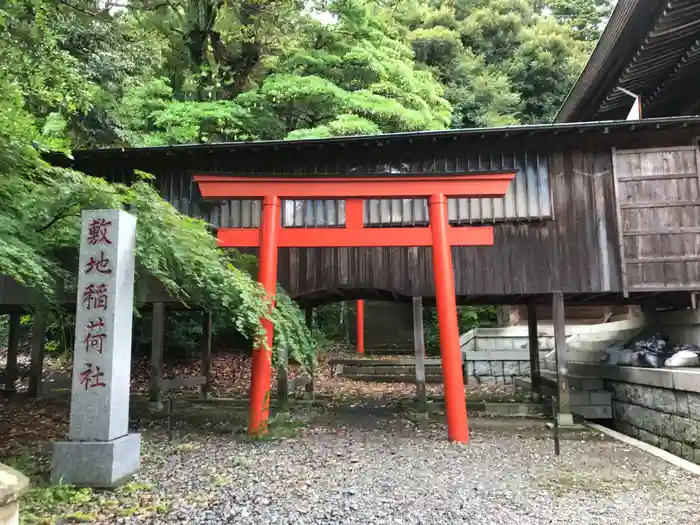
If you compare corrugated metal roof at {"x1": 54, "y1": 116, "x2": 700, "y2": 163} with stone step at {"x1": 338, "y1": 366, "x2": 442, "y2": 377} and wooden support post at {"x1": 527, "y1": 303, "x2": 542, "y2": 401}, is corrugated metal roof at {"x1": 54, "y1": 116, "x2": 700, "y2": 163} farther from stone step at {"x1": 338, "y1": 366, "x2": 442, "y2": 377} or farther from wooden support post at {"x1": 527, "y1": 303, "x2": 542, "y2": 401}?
stone step at {"x1": 338, "y1": 366, "x2": 442, "y2": 377}

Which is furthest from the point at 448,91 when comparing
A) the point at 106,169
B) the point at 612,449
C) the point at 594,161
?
the point at 612,449

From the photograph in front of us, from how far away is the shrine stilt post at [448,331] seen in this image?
7254 mm

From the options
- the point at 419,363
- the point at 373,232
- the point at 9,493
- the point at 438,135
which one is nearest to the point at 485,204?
the point at 438,135

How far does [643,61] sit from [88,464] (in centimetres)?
928

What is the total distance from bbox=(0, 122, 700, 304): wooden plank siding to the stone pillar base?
192 inches

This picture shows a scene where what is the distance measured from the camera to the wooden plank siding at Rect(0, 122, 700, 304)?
29.1 feet

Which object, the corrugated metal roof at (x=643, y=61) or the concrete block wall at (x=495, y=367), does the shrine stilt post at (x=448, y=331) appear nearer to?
the corrugated metal roof at (x=643, y=61)

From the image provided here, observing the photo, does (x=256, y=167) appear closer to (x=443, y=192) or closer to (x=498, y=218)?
(x=443, y=192)

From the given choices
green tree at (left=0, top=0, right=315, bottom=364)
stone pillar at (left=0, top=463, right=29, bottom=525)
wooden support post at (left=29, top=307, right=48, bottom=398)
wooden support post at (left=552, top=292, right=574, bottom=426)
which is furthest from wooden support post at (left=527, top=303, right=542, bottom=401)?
wooden support post at (left=29, top=307, right=48, bottom=398)

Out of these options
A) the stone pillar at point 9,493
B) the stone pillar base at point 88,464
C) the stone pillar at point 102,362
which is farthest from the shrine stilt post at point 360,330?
the stone pillar at point 9,493

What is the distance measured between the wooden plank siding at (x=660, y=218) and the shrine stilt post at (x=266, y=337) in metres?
5.65

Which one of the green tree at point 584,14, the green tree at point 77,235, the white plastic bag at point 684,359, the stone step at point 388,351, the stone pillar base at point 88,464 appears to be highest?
the green tree at point 584,14

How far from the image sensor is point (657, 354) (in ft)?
31.4

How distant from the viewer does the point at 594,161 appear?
29.7 ft
